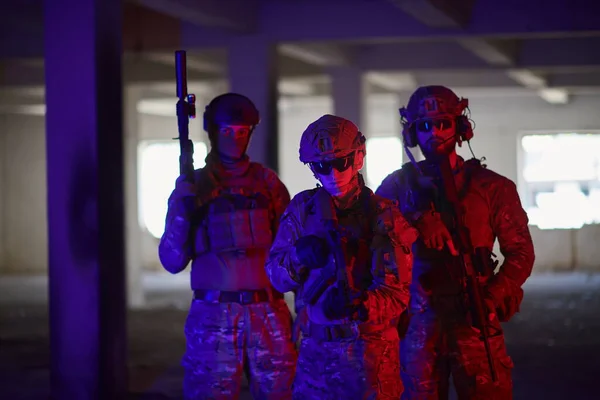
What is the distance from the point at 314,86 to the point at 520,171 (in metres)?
5.20

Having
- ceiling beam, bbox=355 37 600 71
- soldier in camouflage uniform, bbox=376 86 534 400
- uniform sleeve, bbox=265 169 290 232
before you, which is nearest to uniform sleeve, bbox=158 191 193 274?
uniform sleeve, bbox=265 169 290 232

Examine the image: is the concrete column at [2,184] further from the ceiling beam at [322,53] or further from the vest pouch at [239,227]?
the vest pouch at [239,227]

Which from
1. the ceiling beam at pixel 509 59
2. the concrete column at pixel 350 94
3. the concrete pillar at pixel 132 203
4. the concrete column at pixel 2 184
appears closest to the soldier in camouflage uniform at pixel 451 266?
the ceiling beam at pixel 509 59

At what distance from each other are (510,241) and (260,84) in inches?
241

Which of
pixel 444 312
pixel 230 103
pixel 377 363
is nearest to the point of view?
pixel 377 363

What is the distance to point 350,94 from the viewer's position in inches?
561

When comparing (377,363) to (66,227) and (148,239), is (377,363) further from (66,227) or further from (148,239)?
(148,239)

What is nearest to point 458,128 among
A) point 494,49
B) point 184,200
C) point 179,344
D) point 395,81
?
point 184,200

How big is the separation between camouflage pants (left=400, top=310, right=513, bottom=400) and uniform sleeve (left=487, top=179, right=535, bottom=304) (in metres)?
0.19

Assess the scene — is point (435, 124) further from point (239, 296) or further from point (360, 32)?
point (360, 32)

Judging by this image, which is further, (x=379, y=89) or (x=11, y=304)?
(x=379, y=89)

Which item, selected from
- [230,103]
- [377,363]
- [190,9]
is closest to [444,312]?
[377,363]

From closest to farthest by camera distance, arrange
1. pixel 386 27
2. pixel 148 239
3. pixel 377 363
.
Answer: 1. pixel 377 363
2. pixel 386 27
3. pixel 148 239

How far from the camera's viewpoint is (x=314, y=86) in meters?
18.6
